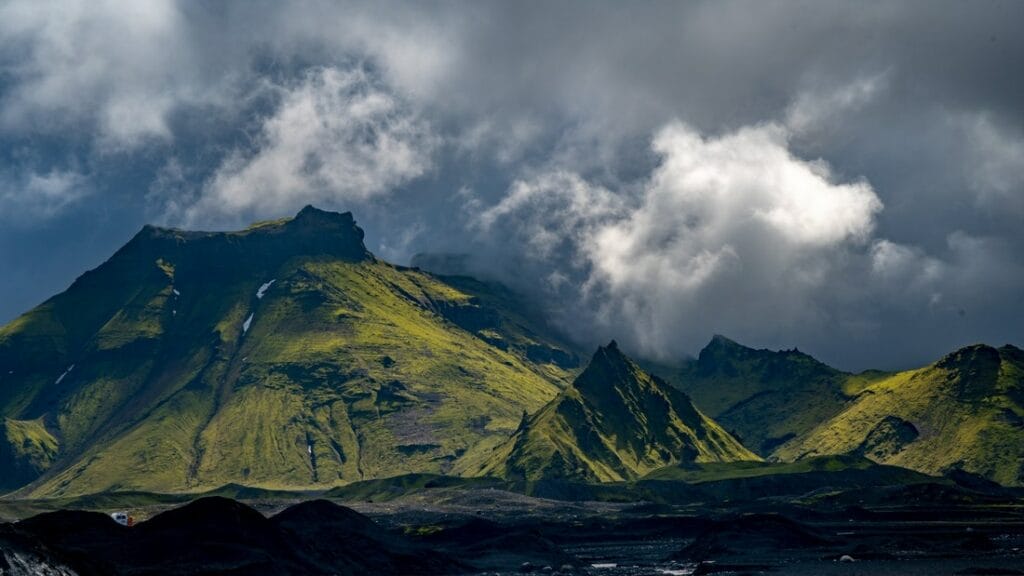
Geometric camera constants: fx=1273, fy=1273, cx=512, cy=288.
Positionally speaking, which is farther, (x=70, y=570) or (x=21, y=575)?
(x=70, y=570)

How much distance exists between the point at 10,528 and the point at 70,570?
11.4 metres

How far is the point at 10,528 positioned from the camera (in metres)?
183

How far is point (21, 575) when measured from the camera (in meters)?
166

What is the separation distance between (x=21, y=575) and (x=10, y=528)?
64.7 ft

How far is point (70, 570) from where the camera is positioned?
181m

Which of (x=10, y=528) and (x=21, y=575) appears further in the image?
(x=10, y=528)
